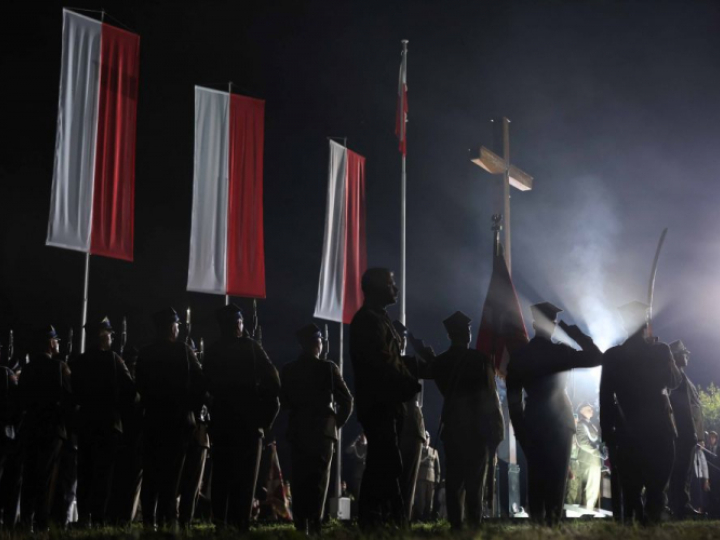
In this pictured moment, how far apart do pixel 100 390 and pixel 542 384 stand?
15.0 feet

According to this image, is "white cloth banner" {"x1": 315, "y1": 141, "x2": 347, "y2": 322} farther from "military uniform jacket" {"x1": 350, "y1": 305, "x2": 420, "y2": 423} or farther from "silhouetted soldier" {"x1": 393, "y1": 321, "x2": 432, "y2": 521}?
"military uniform jacket" {"x1": 350, "y1": 305, "x2": 420, "y2": 423}

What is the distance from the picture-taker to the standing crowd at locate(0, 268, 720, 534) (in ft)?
26.2

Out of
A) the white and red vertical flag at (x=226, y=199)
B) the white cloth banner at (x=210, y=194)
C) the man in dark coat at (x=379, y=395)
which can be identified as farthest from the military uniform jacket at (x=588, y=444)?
the man in dark coat at (x=379, y=395)

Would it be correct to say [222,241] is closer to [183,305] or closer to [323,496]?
[323,496]

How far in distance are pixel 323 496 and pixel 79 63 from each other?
8.23 metres

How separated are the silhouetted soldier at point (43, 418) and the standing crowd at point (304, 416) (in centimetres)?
2

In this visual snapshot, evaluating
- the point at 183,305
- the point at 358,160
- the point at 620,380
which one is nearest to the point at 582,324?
the point at 358,160

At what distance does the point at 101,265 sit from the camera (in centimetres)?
3042

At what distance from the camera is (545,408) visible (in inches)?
339

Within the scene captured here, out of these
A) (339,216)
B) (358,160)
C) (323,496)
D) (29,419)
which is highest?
(358,160)

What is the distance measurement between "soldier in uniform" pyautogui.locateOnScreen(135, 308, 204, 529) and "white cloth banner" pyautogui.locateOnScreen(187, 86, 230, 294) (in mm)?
6706

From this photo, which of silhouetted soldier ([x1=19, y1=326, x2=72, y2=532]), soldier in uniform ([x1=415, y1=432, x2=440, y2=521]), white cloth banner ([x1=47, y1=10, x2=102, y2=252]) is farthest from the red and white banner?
soldier in uniform ([x1=415, y1=432, x2=440, y2=521])

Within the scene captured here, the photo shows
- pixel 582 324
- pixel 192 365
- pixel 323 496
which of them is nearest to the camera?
pixel 192 365

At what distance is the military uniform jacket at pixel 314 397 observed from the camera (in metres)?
9.15
